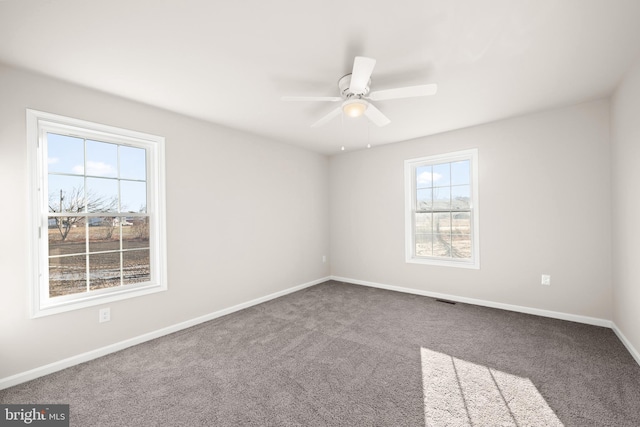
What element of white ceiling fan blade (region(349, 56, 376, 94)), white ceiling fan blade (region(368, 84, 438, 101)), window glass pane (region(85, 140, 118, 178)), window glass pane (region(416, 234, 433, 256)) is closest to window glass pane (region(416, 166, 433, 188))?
window glass pane (region(416, 234, 433, 256))

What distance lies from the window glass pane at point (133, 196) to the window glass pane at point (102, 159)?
161 millimetres

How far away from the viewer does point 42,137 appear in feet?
7.90

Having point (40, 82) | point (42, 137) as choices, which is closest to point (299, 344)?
point (42, 137)

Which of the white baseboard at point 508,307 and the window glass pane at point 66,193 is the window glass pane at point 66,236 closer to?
the window glass pane at point 66,193

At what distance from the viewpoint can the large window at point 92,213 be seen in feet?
7.84

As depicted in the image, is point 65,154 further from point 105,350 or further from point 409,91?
point 409,91

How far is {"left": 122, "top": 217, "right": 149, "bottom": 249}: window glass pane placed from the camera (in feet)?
9.62

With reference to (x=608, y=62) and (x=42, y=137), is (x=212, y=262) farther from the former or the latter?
(x=608, y=62)

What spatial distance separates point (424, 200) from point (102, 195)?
13.9ft

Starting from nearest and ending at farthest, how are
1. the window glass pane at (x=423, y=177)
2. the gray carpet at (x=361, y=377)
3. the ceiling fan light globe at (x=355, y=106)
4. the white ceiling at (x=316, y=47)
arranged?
1. the white ceiling at (x=316, y=47)
2. the gray carpet at (x=361, y=377)
3. the ceiling fan light globe at (x=355, y=106)
4. the window glass pane at (x=423, y=177)

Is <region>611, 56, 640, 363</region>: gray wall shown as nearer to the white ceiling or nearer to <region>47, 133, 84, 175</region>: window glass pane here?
the white ceiling

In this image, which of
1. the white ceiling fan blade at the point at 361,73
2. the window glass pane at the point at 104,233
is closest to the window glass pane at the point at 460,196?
the white ceiling fan blade at the point at 361,73

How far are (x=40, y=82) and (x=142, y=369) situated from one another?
8.53 ft

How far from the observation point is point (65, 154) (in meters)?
2.56
